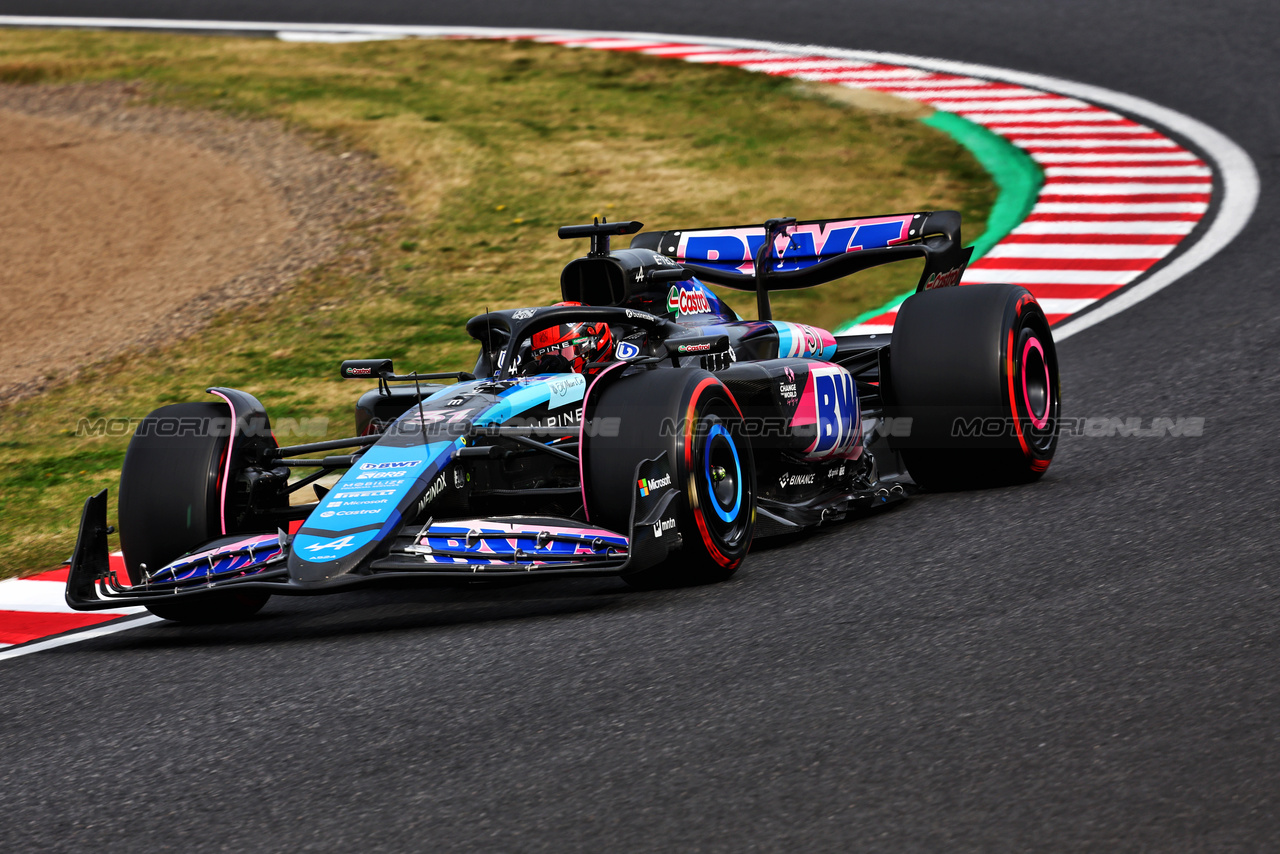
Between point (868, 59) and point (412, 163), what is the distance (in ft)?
16.8

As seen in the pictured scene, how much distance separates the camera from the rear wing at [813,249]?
7.09 metres

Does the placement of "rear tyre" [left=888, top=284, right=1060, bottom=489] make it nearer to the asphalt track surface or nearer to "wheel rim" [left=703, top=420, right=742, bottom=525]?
the asphalt track surface

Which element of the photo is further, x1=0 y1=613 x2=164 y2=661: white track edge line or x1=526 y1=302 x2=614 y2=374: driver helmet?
x1=526 y1=302 x2=614 y2=374: driver helmet

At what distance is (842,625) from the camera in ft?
14.9

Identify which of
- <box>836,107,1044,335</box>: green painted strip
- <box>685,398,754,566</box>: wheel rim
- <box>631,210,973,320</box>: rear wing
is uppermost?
<box>836,107,1044,335</box>: green painted strip

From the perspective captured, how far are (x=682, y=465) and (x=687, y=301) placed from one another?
62.0 inches

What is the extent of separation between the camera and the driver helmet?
5.95 meters

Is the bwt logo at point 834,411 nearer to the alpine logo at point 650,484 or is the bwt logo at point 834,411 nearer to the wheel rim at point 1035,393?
the wheel rim at point 1035,393

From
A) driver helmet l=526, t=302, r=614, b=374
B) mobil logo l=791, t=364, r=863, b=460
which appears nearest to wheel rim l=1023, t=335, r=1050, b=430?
mobil logo l=791, t=364, r=863, b=460

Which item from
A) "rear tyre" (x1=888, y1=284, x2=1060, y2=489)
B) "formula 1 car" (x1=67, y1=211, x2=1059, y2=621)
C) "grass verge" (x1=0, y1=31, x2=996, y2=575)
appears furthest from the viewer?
"grass verge" (x1=0, y1=31, x2=996, y2=575)

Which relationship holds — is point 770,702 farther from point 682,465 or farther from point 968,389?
point 968,389

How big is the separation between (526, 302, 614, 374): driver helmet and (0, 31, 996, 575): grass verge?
252 centimetres

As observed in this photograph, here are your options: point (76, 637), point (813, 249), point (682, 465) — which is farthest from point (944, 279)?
point (76, 637)

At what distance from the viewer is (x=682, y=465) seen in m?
5.08
